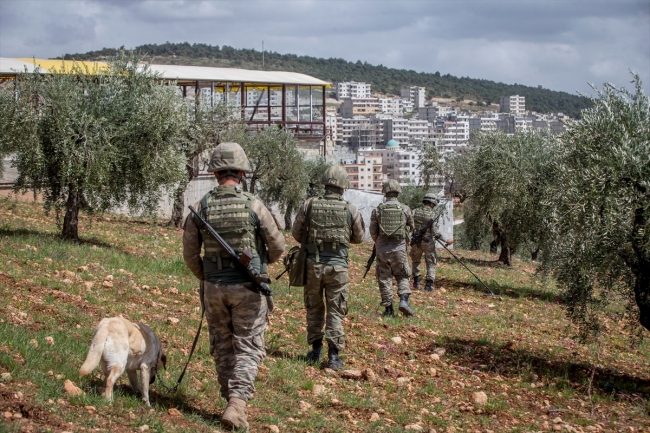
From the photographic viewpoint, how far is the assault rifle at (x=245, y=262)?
21.9 feet

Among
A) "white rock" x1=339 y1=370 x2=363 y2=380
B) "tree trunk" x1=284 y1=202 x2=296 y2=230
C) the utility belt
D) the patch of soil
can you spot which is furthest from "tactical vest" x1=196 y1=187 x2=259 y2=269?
"tree trunk" x1=284 y1=202 x2=296 y2=230

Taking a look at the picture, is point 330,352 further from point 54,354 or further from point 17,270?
point 17,270

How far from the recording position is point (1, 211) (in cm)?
2192

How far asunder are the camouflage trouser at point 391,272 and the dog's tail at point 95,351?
7080 millimetres

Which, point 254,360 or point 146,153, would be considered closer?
point 254,360

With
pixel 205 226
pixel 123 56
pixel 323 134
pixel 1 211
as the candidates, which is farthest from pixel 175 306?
pixel 323 134

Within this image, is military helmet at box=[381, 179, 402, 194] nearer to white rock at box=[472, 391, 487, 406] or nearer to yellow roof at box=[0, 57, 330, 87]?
white rock at box=[472, 391, 487, 406]

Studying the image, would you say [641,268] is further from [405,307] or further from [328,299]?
[405,307]

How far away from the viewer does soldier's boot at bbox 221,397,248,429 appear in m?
6.32

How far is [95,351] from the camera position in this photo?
6438mm

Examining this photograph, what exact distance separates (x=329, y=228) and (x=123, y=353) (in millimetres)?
3429

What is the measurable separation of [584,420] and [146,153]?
1187cm

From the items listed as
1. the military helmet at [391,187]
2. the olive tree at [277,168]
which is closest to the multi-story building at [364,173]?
the olive tree at [277,168]

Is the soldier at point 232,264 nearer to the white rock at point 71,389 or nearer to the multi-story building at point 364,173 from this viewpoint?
the white rock at point 71,389
